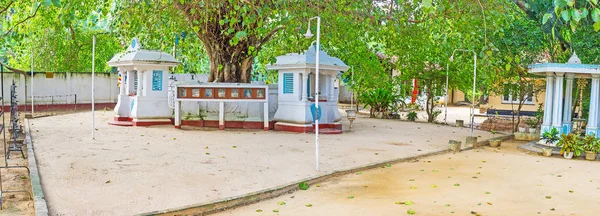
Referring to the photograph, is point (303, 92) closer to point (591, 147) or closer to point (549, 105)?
point (549, 105)

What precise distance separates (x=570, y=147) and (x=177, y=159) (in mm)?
8206

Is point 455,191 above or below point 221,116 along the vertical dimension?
below

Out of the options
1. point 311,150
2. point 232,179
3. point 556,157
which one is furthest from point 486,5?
point 232,179

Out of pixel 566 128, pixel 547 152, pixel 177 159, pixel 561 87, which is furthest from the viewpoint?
pixel 566 128

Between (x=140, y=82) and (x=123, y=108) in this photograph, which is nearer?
(x=140, y=82)

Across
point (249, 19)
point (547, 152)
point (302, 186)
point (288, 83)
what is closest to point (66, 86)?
point (288, 83)

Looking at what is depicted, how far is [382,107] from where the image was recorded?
870 inches

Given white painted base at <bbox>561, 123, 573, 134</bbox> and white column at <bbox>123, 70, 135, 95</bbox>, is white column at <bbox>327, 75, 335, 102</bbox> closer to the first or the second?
white column at <bbox>123, 70, 135, 95</bbox>

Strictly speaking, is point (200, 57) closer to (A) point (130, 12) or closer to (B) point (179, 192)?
(A) point (130, 12)

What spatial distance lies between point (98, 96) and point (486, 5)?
64.2 ft

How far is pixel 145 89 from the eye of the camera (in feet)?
50.7

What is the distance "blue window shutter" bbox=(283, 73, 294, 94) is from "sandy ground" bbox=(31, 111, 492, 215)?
132cm

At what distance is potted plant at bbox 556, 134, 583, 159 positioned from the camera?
1132 centimetres

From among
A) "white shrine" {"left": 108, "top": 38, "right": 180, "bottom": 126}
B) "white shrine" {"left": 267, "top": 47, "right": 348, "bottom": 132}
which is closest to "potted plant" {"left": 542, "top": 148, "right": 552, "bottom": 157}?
"white shrine" {"left": 267, "top": 47, "right": 348, "bottom": 132}
